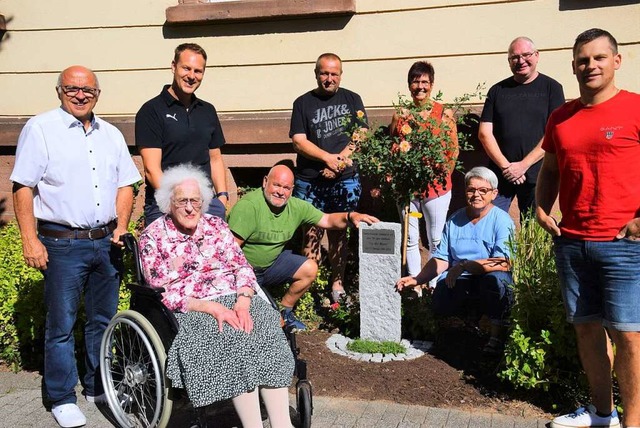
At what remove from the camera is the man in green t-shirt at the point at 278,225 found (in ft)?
15.8

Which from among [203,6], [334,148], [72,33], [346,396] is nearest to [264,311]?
[346,396]

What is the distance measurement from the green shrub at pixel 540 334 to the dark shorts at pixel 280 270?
1.57 m

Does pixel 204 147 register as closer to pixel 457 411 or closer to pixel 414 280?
pixel 414 280

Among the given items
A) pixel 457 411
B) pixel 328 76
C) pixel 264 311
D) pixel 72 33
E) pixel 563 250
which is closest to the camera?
pixel 563 250

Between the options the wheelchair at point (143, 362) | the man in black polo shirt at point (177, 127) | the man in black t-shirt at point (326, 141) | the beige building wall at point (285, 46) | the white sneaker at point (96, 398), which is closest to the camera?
the wheelchair at point (143, 362)

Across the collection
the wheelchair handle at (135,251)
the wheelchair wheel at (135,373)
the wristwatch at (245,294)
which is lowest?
the wheelchair wheel at (135,373)

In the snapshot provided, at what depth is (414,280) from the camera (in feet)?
15.6

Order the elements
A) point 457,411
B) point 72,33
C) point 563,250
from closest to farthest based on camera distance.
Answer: point 563,250, point 457,411, point 72,33

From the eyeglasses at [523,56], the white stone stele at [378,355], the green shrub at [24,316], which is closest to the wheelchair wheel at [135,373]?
the green shrub at [24,316]

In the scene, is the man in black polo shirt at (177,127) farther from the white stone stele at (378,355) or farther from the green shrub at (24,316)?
the white stone stele at (378,355)

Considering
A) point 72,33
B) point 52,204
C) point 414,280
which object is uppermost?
point 72,33

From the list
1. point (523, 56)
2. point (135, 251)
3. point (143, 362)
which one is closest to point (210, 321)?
point (143, 362)

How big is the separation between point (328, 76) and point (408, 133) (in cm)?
98

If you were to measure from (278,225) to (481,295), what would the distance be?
4.86 feet
